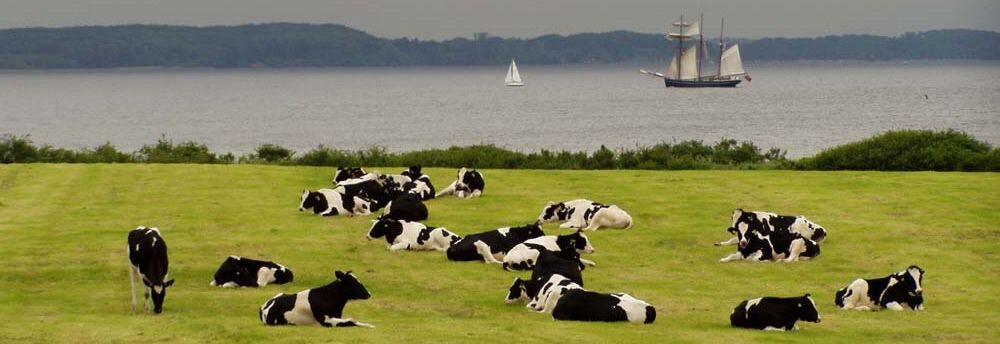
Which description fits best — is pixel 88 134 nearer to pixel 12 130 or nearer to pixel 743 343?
pixel 12 130

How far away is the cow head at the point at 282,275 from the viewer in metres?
22.7

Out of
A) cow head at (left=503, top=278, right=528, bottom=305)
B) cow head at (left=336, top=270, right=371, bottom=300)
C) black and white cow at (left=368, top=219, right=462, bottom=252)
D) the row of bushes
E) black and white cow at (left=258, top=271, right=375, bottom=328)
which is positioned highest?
cow head at (left=336, top=270, right=371, bottom=300)

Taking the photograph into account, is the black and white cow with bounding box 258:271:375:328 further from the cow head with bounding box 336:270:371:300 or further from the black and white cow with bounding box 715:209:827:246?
the black and white cow with bounding box 715:209:827:246

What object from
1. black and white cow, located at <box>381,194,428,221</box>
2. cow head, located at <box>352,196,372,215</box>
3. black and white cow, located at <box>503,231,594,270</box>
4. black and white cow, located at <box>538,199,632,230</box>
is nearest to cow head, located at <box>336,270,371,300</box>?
black and white cow, located at <box>503,231,594,270</box>

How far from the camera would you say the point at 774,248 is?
25.2m

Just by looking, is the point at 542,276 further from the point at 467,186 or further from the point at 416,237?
the point at 467,186

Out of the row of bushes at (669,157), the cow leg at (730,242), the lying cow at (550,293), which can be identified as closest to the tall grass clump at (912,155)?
the row of bushes at (669,157)

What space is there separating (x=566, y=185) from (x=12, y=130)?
5352 inches

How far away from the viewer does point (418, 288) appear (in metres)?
22.4

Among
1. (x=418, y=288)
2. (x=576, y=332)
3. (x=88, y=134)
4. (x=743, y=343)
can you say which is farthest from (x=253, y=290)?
(x=88, y=134)

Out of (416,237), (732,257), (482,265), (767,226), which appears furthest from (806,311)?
(416,237)

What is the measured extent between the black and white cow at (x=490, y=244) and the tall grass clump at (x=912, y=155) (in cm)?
2524

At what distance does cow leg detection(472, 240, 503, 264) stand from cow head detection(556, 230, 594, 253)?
1213 millimetres

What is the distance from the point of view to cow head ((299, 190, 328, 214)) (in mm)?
31625
